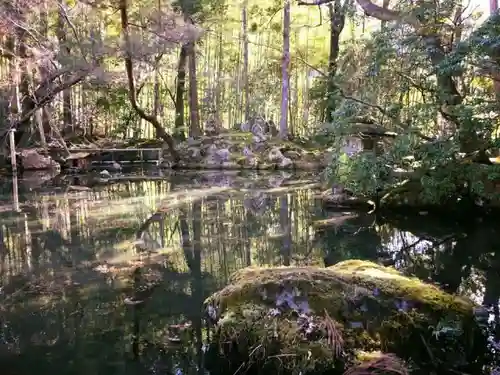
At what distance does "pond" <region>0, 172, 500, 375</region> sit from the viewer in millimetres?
3523

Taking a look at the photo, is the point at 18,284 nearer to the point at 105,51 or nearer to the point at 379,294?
the point at 379,294

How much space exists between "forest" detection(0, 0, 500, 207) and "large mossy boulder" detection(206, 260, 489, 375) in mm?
3896

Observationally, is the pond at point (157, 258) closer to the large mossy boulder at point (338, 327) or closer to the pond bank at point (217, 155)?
the large mossy boulder at point (338, 327)

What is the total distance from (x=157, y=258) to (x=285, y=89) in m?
13.5

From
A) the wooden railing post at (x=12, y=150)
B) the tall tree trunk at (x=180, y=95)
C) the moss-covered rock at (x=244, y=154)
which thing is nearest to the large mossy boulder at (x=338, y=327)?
the moss-covered rock at (x=244, y=154)

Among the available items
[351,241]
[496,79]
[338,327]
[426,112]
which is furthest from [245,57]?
[338,327]

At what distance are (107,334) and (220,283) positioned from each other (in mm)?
1365

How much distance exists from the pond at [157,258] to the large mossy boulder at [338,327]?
410 mm

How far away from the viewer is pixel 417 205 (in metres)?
8.55

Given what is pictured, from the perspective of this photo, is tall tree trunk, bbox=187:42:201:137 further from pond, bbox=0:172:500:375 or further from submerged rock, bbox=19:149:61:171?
pond, bbox=0:172:500:375

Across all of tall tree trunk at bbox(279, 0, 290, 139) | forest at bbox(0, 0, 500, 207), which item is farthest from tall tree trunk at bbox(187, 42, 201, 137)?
tall tree trunk at bbox(279, 0, 290, 139)

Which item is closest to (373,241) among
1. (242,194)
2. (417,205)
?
(417,205)

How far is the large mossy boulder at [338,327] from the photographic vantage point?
114 inches

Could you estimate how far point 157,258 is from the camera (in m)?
5.79
